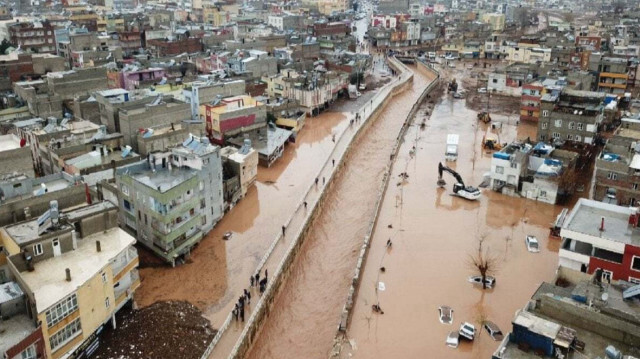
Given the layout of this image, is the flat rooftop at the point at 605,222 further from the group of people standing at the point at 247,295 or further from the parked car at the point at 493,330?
the group of people standing at the point at 247,295

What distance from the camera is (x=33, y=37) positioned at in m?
73.2

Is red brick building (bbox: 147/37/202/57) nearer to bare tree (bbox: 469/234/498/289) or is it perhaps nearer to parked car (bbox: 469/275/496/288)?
bare tree (bbox: 469/234/498/289)

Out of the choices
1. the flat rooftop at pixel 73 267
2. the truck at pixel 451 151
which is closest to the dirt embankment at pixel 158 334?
the flat rooftop at pixel 73 267

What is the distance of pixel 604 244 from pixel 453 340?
7.64 meters

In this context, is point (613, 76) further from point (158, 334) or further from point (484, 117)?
point (158, 334)

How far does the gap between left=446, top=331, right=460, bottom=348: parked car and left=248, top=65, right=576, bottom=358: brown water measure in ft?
1.04

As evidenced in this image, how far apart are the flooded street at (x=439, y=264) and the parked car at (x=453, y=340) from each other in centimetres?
28

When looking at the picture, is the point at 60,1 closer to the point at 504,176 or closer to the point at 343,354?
the point at 504,176

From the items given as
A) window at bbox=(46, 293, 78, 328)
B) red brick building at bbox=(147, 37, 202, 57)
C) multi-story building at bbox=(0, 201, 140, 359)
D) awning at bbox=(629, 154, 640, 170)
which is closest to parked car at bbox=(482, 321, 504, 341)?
awning at bbox=(629, 154, 640, 170)

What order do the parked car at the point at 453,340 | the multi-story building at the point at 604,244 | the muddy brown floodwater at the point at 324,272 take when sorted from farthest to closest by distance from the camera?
the muddy brown floodwater at the point at 324,272, the parked car at the point at 453,340, the multi-story building at the point at 604,244

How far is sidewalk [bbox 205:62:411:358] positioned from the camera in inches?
922

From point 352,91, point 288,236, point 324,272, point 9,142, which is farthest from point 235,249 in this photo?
point 352,91

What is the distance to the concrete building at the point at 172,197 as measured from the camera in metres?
27.8

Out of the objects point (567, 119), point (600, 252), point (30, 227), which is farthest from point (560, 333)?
point (567, 119)
